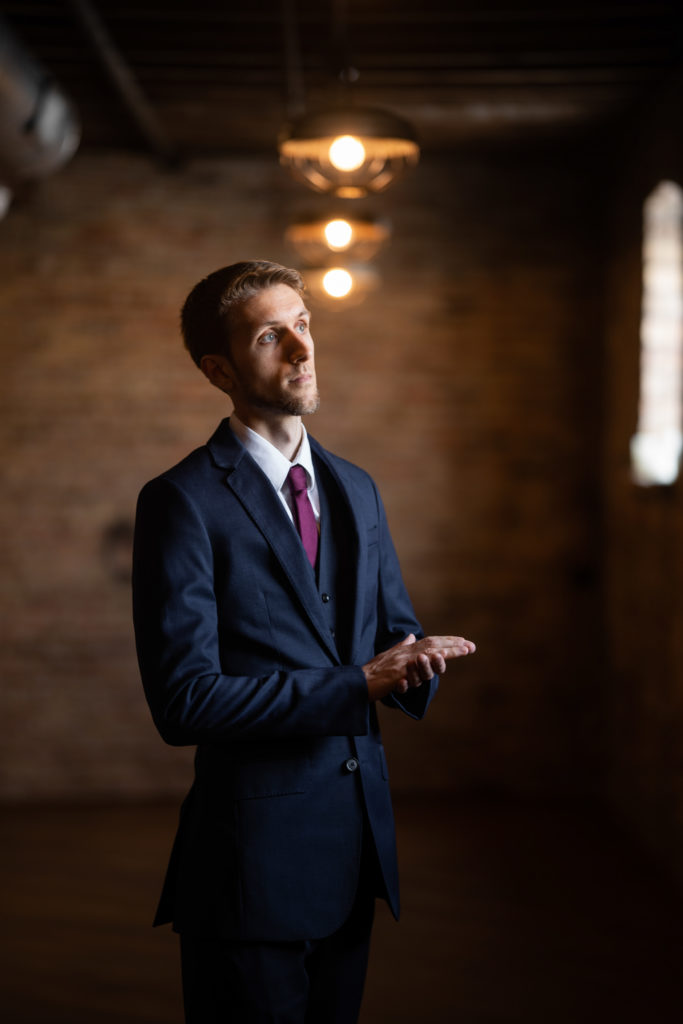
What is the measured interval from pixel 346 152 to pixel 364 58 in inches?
73.4

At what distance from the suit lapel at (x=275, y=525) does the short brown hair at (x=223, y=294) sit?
0.19 meters

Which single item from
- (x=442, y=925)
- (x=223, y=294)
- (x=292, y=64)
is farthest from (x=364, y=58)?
(x=442, y=925)

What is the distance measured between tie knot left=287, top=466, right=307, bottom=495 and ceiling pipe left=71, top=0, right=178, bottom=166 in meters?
2.60

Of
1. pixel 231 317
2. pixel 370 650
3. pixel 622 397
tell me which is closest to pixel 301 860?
pixel 370 650

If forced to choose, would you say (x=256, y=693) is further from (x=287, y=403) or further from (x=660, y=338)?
(x=660, y=338)

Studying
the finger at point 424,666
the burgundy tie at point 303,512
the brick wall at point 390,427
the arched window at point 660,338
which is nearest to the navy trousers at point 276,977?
the finger at point 424,666

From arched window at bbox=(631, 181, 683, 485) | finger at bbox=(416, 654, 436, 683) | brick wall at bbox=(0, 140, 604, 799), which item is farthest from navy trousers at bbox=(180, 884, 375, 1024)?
brick wall at bbox=(0, 140, 604, 799)

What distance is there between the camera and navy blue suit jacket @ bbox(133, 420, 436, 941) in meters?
1.50

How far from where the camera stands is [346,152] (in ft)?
A: 8.55

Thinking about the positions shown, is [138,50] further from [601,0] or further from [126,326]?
[601,0]

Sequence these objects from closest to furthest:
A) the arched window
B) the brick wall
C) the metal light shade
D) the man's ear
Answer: the man's ear, the metal light shade, the arched window, the brick wall

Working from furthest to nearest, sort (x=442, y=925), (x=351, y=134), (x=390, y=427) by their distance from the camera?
1. (x=390, y=427)
2. (x=442, y=925)
3. (x=351, y=134)

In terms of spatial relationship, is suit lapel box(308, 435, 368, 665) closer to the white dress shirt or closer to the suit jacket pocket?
the white dress shirt

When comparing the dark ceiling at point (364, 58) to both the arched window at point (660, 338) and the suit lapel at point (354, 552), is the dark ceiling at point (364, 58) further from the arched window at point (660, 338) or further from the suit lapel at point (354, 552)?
the suit lapel at point (354, 552)
